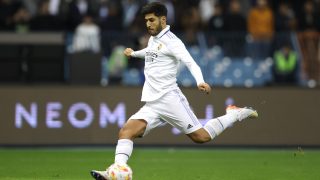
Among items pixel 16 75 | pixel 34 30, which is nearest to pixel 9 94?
pixel 16 75

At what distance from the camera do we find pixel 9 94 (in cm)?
1788

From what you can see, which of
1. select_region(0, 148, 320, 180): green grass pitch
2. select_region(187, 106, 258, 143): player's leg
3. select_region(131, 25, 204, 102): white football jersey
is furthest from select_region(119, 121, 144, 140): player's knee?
select_region(0, 148, 320, 180): green grass pitch

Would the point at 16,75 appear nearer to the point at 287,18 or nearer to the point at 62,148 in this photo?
the point at 62,148

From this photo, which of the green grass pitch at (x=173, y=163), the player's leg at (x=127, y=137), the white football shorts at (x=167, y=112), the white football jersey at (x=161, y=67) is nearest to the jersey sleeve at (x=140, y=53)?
the white football jersey at (x=161, y=67)

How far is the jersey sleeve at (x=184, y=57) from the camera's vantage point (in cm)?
1032

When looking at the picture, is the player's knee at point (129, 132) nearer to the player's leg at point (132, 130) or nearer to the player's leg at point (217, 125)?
the player's leg at point (132, 130)

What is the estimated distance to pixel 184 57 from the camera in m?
10.5

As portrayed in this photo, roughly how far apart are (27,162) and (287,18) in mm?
8705

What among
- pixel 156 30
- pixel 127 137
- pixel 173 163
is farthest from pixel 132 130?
pixel 173 163

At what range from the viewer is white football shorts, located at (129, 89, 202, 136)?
10.7 m

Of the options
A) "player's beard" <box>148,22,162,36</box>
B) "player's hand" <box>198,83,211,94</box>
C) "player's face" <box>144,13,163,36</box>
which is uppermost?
"player's face" <box>144,13,163,36</box>

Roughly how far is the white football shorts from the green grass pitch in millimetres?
1402

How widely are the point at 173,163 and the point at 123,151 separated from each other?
14.3 feet

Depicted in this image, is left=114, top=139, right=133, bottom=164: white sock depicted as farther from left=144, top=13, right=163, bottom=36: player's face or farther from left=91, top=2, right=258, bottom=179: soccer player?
left=144, top=13, right=163, bottom=36: player's face
